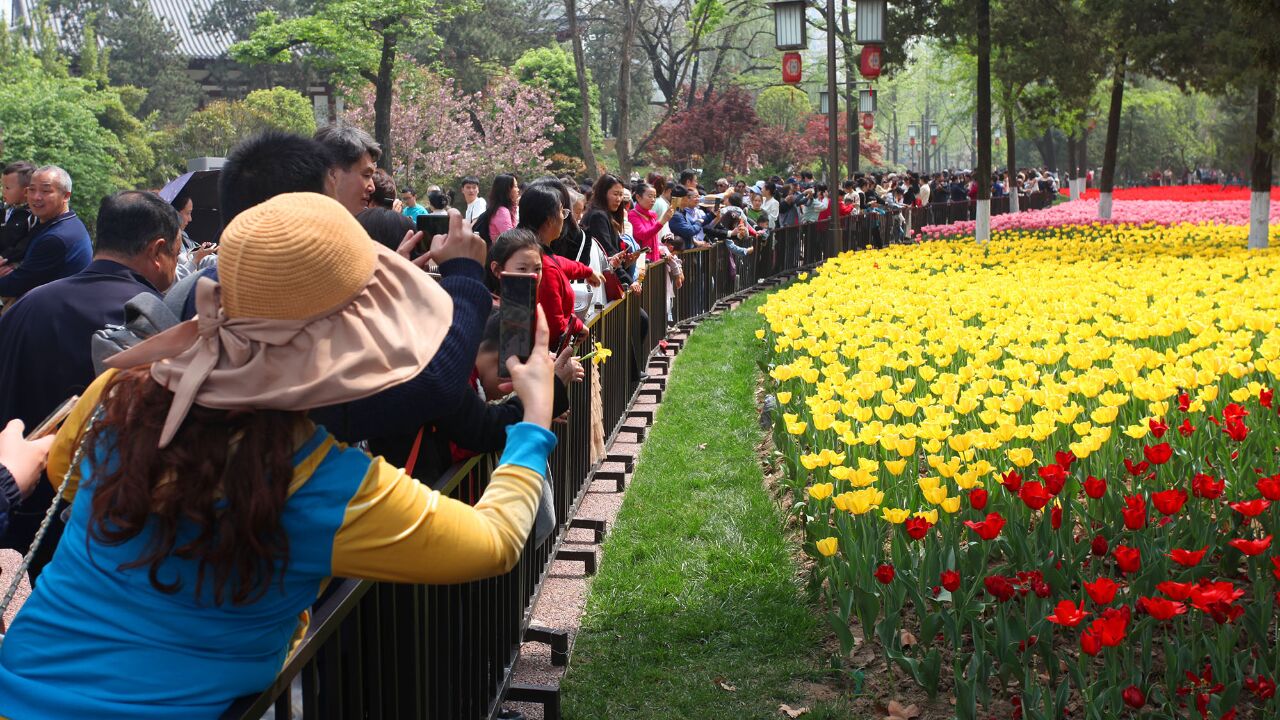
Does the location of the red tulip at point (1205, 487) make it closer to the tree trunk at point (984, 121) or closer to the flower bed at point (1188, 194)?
the tree trunk at point (984, 121)

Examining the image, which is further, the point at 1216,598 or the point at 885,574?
the point at 885,574

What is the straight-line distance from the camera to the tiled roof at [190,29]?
68812 millimetres

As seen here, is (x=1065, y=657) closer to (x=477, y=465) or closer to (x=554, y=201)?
(x=477, y=465)

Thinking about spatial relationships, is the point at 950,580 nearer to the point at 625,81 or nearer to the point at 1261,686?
the point at 1261,686

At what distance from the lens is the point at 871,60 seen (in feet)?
70.7

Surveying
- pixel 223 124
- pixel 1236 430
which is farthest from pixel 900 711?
pixel 223 124

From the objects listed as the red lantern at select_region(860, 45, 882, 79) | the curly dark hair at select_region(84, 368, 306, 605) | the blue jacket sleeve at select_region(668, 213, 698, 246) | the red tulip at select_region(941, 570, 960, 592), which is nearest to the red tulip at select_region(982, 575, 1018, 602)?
the red tulip at select_region(941, 570, 960, 592)

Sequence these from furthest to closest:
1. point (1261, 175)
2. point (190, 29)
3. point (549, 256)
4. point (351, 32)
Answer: point (190, 29)
point (351, 32)
point (1261, 175)
point (549, 256)

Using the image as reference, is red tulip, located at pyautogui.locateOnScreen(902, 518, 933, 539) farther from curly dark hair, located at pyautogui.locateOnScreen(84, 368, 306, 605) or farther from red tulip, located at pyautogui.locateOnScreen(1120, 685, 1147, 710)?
curly dark hair, located at pyautogui.locateOnScreen(84, 368, 306, 605)

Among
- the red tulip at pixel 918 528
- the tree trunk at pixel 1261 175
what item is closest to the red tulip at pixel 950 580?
the red tulip at pixel 918 528

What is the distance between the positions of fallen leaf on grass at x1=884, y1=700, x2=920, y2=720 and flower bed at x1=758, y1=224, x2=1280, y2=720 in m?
0.13

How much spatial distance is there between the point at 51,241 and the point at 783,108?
54056 millimetres

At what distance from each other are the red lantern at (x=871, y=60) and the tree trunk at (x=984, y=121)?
2933mm

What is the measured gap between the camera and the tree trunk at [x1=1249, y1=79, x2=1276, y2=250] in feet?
64.5
